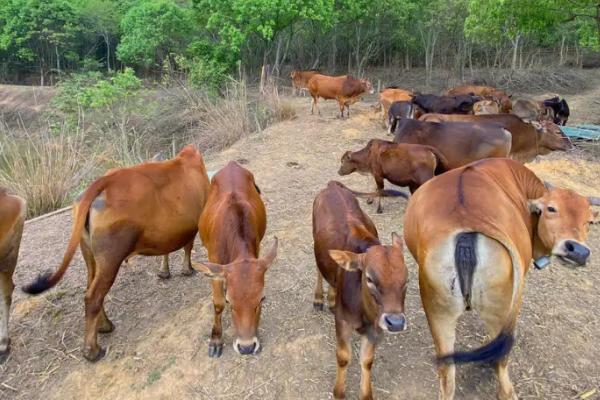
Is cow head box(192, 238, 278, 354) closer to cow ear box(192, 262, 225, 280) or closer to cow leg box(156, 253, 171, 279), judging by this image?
cow ear box(192, 262, 225, 280)

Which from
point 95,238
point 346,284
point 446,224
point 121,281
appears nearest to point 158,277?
point 121,281

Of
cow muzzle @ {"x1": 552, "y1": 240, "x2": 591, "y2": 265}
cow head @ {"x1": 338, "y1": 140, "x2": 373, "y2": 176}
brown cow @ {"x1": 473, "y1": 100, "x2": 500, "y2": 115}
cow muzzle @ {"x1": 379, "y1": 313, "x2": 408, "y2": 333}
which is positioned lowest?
brown cow @ {"x1": 473, "y1": 100, "x2": 500, "y2": 115}

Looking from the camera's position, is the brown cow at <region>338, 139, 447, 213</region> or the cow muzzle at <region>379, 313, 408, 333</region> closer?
the cow muzzle at <region>379, 313, 408, 333</region>

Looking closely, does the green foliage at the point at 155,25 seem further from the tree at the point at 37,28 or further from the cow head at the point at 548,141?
the cow head at the point at 548,141

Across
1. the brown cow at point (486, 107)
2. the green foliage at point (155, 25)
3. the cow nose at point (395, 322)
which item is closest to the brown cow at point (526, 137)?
the brown cow at point (486, 107)

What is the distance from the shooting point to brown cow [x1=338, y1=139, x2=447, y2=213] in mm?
6777

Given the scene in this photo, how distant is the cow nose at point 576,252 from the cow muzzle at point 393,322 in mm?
1503

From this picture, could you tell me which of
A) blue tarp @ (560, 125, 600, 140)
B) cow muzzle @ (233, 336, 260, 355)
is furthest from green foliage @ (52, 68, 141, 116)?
blue tarp @ (560, 125, 600, 140)

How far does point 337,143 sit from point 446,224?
27.0ft

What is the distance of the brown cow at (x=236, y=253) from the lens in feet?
11.3

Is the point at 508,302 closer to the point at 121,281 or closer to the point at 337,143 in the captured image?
the point at 121,281

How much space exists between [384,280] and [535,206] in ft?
5.37

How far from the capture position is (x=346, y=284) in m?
3.67

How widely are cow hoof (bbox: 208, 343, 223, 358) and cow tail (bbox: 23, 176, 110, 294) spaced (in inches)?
55.0
